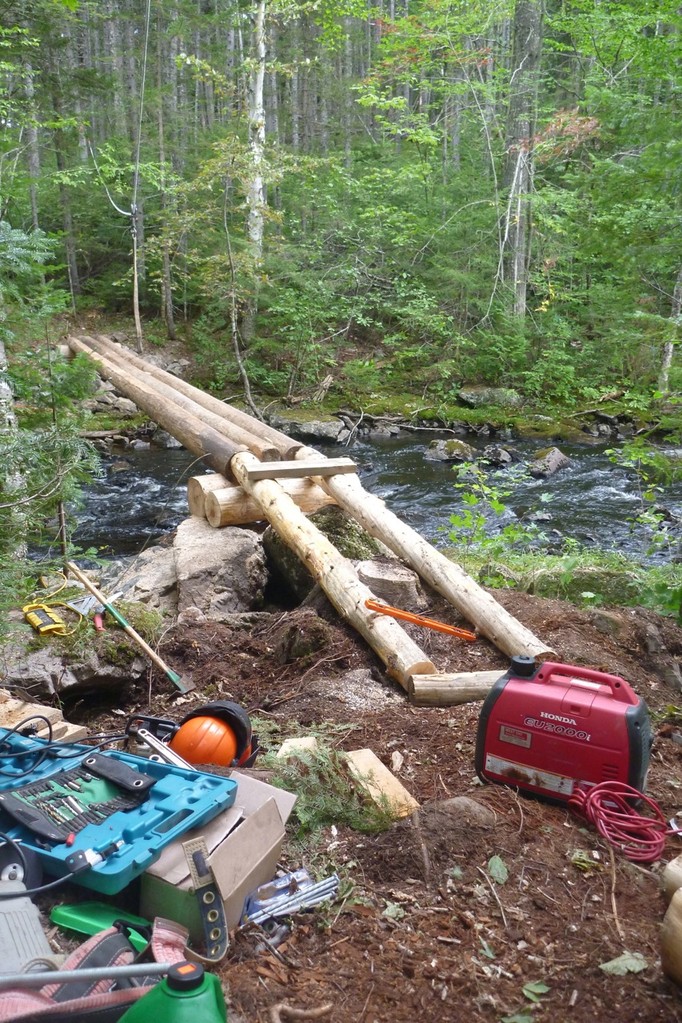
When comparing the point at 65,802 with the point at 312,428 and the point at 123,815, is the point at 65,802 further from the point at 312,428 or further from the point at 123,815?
the point at 312,428

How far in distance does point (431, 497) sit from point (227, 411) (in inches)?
132

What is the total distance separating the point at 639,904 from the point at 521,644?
8.07 ft

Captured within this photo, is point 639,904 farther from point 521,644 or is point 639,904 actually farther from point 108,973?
point 521,644

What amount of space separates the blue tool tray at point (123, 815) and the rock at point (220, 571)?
10.9ft

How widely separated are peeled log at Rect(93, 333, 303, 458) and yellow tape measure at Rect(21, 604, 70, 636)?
11.8ft

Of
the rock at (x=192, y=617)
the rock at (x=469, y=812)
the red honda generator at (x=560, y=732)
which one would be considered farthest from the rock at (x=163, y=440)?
the rock at (x=469, y=812)

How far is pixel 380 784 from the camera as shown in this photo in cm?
342

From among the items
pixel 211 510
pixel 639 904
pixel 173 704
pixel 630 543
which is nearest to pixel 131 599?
pixel 211 510

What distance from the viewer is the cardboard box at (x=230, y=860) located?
239cm

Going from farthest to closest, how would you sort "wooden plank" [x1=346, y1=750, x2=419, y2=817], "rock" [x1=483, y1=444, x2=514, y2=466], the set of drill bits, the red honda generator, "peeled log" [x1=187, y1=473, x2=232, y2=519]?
"rock" [x1=483, y1=444, x2=514, y2=466], "peeled log" [x1=187, y1=473, x2=232, y2=519], "wooden plank" [x1=346, y1=750, x2=419, y2=817], the red honda generator, the set of drill bits

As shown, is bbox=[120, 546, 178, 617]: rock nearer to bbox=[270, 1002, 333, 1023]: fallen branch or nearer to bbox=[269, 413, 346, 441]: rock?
bbox=[270, 1002, 333, 1023]: fallen branch

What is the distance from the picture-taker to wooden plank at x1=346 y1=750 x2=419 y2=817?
10.8 feet

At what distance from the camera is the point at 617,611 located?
5.89 meters

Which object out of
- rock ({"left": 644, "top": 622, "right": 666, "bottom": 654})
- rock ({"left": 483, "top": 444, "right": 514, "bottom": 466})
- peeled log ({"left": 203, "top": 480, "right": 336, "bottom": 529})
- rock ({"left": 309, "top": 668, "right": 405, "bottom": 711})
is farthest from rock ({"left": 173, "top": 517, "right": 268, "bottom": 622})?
rock ({"left": 483, "top": 444, "right": 514, "bottom": 466})
